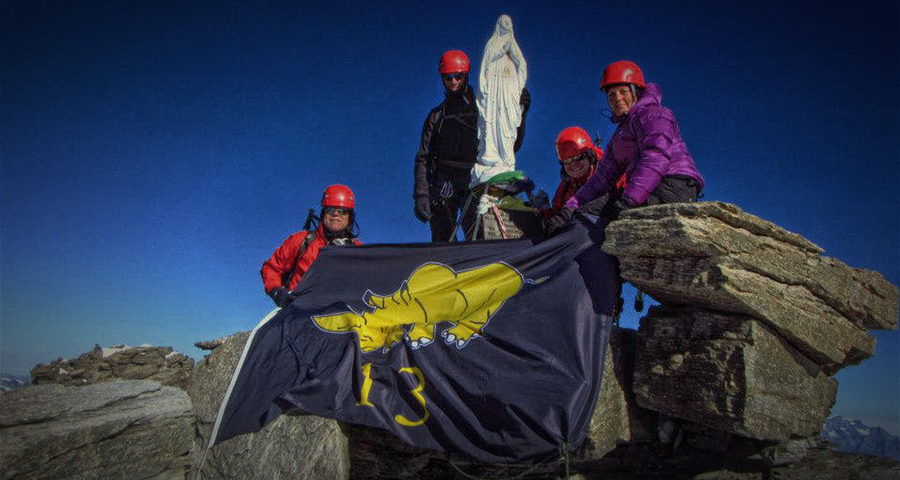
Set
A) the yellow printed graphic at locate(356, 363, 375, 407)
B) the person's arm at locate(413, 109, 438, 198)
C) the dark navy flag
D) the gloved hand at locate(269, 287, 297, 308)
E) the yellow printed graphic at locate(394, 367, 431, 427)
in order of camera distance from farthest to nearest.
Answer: the person's arm at locate(413, 109, 438, 198) → the gloved hand at locate(269, 287, 297, 308) → the yellow printed graphic at locate(356, 363, 375, 407) → the yellow printed graphic at locate(394, 367, 431, 427) → the dark navy flag

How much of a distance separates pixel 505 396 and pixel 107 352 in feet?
31.1

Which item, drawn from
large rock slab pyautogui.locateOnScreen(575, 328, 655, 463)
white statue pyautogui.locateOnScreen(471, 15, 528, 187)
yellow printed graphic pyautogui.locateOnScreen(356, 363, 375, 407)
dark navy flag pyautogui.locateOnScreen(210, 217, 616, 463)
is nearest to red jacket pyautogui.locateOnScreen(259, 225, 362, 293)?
dark navy flag pyautogui.locateOnScreen(210, 217, 616, 463)

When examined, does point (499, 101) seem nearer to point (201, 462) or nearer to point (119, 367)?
point (201, 462)

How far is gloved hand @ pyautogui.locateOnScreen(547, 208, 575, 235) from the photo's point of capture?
5062mm

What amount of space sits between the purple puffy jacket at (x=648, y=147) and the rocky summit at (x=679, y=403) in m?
0.49

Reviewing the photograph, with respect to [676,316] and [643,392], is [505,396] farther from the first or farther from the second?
[676,316]

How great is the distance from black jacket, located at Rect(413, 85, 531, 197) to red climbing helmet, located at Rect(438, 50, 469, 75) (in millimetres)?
427

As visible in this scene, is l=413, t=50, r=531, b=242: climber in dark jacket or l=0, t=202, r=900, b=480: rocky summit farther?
l=413, t=50, r=531, b=242: climber in dark jacket

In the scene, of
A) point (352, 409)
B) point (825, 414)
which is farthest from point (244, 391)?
point (825, 414)

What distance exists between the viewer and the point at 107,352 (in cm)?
912

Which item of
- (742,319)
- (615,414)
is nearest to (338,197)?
(615,414)

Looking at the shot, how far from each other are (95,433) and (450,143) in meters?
6.69

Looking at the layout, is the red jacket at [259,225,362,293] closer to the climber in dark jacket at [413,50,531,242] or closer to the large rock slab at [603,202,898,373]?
the climber in dark jacket at [413,50,531,242]

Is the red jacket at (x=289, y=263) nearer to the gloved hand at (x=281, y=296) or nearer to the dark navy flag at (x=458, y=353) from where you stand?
the gloved hand at (x=281, y=296)
